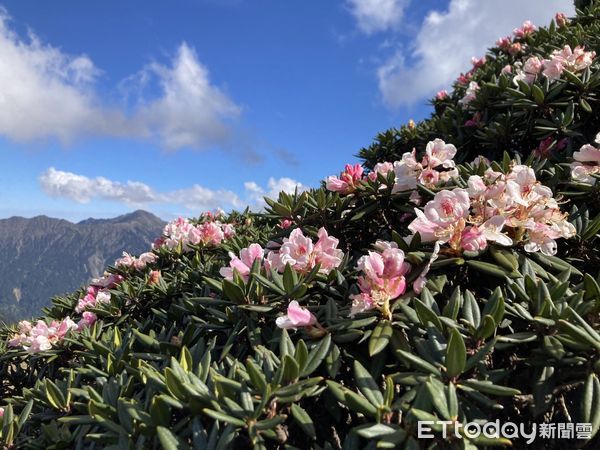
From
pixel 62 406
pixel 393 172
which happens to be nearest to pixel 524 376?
A: pixel 393 172

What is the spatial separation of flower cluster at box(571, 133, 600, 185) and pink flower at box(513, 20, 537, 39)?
4272 mm

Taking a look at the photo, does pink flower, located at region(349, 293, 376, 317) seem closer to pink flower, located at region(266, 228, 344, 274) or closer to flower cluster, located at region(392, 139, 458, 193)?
pink flower, located at region(266, 228, 344, 274)

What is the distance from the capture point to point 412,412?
113cm

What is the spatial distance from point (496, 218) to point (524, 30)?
5273mm

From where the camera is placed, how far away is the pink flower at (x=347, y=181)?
2.45 m

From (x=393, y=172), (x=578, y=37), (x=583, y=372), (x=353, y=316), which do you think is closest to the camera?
(x=583, y=372)

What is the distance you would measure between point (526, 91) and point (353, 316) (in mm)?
2369

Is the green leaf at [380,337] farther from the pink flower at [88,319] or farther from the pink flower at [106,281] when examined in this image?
the pink flower at [106,281]

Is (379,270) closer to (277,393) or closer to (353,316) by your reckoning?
(353,316)

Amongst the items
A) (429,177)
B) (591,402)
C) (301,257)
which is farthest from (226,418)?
(429,177)

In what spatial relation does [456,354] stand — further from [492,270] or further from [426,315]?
[492,270]

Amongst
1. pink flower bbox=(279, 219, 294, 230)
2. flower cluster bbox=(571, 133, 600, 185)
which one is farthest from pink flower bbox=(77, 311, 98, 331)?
flower cluster bbox=(571, 133, 600, 185)

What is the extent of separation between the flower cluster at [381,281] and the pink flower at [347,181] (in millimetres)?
869

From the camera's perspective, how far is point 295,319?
1.55 metres
